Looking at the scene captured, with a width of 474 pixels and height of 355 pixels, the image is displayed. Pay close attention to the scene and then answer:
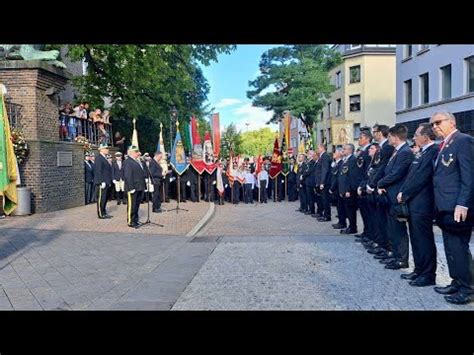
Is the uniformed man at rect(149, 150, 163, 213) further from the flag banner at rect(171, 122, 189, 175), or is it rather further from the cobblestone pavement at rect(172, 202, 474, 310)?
the cobblestone pavement at rect(172, 202, 474, 310)

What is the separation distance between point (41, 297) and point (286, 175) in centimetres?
1724

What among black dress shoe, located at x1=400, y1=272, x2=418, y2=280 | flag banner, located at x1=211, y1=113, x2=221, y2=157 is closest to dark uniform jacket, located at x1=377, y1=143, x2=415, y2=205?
black dress shoe, located at x1=400, y1=272, x2=418, y2=280

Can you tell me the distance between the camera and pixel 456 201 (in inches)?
228

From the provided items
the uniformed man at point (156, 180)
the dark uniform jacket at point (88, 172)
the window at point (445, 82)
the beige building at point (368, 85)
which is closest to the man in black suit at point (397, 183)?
the uniformed man at point (156, 180)

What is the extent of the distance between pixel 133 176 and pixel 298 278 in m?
6.54

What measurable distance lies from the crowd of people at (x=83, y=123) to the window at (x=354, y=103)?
3557 cm

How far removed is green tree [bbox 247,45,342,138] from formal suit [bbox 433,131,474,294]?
31.8 m

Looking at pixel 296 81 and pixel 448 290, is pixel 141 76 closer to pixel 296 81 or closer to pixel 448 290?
pixel 448 290

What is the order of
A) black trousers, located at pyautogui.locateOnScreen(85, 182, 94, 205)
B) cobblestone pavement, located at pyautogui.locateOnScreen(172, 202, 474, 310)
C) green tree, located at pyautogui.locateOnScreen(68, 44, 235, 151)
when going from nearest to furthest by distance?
1. cobblestone pavement, located at pyautogui.locateOnScreen(172, 202, 474, 310)
2. black trousers, located at pyautogui.locateOnScreen(85, 182, 94, 205)
3. green tree, located at pyautogui.locateOnScreen(68, 44, 235, 151)

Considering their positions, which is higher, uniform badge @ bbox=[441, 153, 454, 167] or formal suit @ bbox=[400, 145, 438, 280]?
uniform badge @ bbox=[441, 153, 454, 167]

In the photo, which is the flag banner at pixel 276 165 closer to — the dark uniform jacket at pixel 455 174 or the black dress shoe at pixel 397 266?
the black dress shoe at pixel 397 266

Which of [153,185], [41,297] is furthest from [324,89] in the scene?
[41,297]

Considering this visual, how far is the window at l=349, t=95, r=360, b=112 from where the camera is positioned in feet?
179
